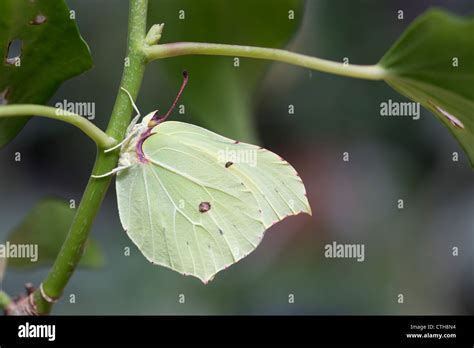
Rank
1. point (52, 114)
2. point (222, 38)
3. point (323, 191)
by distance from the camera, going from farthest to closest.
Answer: point (323, 191) < point (222, 38) < point (52, 114)

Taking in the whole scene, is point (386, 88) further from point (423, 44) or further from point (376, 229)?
point (423, 44)

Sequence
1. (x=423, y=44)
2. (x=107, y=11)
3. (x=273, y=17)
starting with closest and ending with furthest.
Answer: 1. (x=423, y=44)
2. (x=273, y=17)
3. (x=107, y=11)

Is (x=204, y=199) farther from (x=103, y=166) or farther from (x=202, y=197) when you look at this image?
(x=103, y=166)

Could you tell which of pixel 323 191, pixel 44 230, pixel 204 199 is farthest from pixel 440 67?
pixel 323 191

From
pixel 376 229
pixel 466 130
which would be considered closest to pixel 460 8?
pixel 376 229

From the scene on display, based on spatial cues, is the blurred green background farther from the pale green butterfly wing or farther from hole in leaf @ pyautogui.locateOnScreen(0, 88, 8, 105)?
hole in leaf @ pyautogui.locateOnScreen(0, 88, 8, 105)

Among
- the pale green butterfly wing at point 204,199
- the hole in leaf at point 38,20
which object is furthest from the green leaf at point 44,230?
the hole in leaf at point 38,20

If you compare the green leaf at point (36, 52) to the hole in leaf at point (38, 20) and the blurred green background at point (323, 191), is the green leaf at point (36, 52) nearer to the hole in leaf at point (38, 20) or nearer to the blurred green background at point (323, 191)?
the hole in leaf at point (38, 20)
